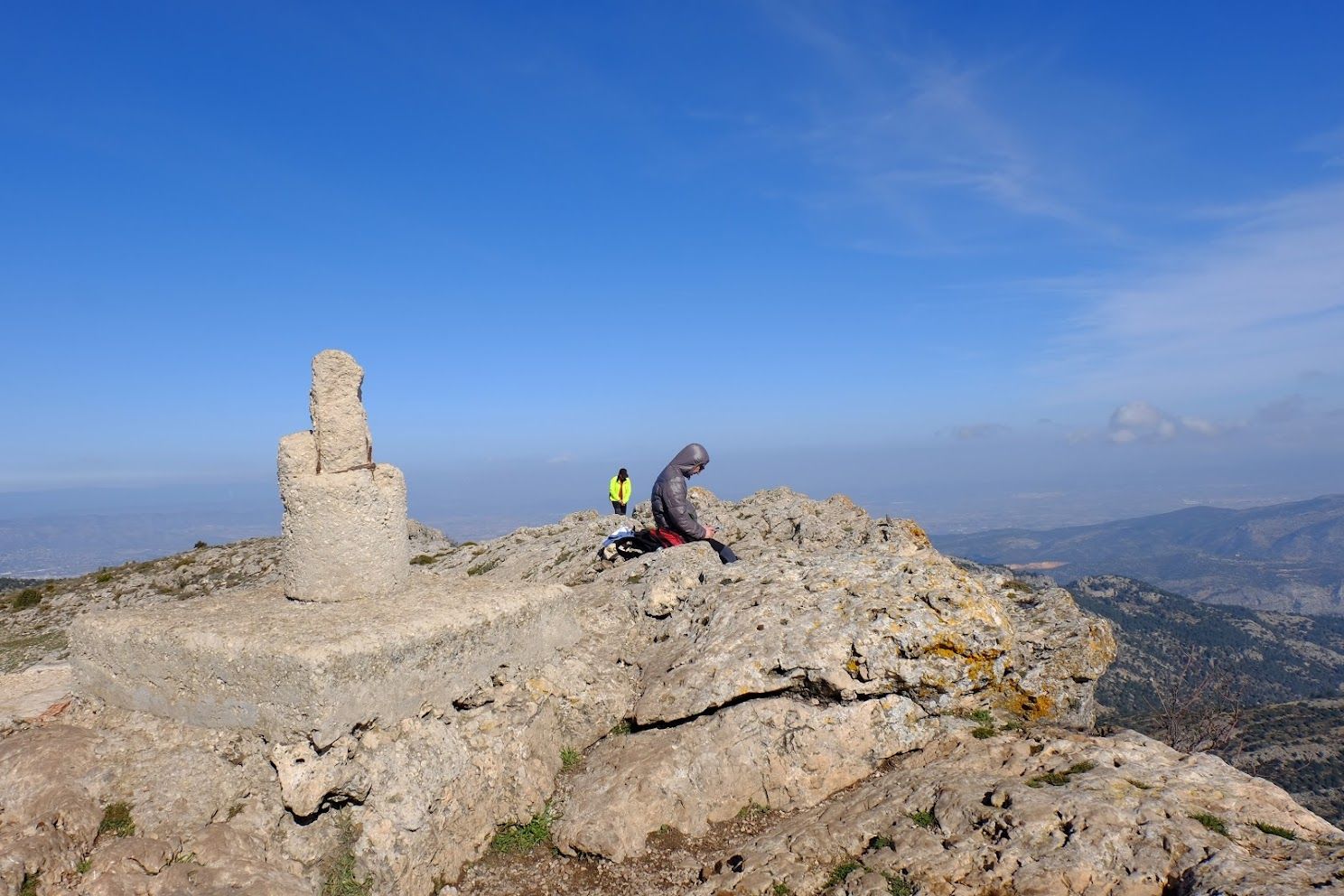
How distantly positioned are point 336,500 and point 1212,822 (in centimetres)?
1115

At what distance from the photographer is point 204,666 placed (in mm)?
8992

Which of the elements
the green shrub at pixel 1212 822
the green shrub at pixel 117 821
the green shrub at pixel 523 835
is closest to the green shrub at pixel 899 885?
the green shrub at pixel 1212 822

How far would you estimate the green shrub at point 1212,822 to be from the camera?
712 cm

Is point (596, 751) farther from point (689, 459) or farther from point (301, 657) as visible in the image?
point (689, 459)

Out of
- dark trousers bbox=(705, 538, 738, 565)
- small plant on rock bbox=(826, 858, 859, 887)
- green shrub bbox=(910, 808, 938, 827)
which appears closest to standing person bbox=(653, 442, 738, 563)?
dark trousers bbox=(705, 538, 738, 565)

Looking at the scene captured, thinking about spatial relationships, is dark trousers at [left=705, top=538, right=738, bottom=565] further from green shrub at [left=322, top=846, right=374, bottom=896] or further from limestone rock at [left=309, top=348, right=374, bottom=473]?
green shrub at [left=322, top=846, right=374, bottom=896]

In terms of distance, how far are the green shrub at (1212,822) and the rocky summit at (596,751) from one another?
0.05m

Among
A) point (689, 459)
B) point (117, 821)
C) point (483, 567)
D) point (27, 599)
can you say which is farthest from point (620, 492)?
point (27, 599)

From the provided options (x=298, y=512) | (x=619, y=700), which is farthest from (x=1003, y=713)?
(x=298, y=512)

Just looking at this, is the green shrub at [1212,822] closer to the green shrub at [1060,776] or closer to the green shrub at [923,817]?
the green shrub at [1060,776]

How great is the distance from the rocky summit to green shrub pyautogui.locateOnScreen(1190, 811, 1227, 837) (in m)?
Result: 0.05

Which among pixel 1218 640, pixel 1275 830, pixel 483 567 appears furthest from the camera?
pixel 1218 640

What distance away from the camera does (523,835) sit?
9.41m

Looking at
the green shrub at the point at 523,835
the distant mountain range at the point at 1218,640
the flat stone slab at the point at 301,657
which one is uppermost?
the flat stone slab at the point at 301,657
